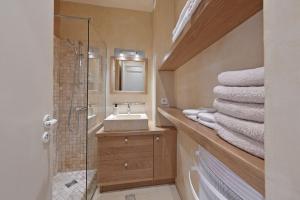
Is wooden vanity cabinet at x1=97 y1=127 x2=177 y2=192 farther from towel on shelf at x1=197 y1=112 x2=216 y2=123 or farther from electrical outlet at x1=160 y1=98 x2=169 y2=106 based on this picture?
towel on shelf at x1=197 y1=112 x2=216 y2=123

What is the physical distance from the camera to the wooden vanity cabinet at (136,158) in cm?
178

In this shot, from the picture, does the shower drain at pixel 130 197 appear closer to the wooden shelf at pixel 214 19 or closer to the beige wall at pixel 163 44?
the beige wall at pixel 163 44

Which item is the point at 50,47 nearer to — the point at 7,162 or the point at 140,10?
the point at 7,162

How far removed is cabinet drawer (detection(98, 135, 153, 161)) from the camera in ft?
5.82

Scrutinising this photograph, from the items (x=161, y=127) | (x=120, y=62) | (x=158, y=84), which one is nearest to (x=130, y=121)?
(x=161, y=127)

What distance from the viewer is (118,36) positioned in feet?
7.96

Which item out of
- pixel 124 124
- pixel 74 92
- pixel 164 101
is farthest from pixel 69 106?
pixel 164 101

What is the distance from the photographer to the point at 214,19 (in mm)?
681

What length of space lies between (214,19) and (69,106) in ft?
6.87

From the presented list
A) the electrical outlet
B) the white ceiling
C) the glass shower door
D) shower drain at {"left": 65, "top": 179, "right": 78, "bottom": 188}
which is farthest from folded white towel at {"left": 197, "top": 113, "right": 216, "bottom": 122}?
the white ceiling

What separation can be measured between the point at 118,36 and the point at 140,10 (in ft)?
1.81

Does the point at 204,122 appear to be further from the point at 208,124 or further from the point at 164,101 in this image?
the point at 164,101

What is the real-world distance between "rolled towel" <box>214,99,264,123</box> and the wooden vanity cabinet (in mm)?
1423

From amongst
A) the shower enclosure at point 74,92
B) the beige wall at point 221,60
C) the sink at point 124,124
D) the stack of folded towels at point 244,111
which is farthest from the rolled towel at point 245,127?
the shower enclosure at point 74,92
